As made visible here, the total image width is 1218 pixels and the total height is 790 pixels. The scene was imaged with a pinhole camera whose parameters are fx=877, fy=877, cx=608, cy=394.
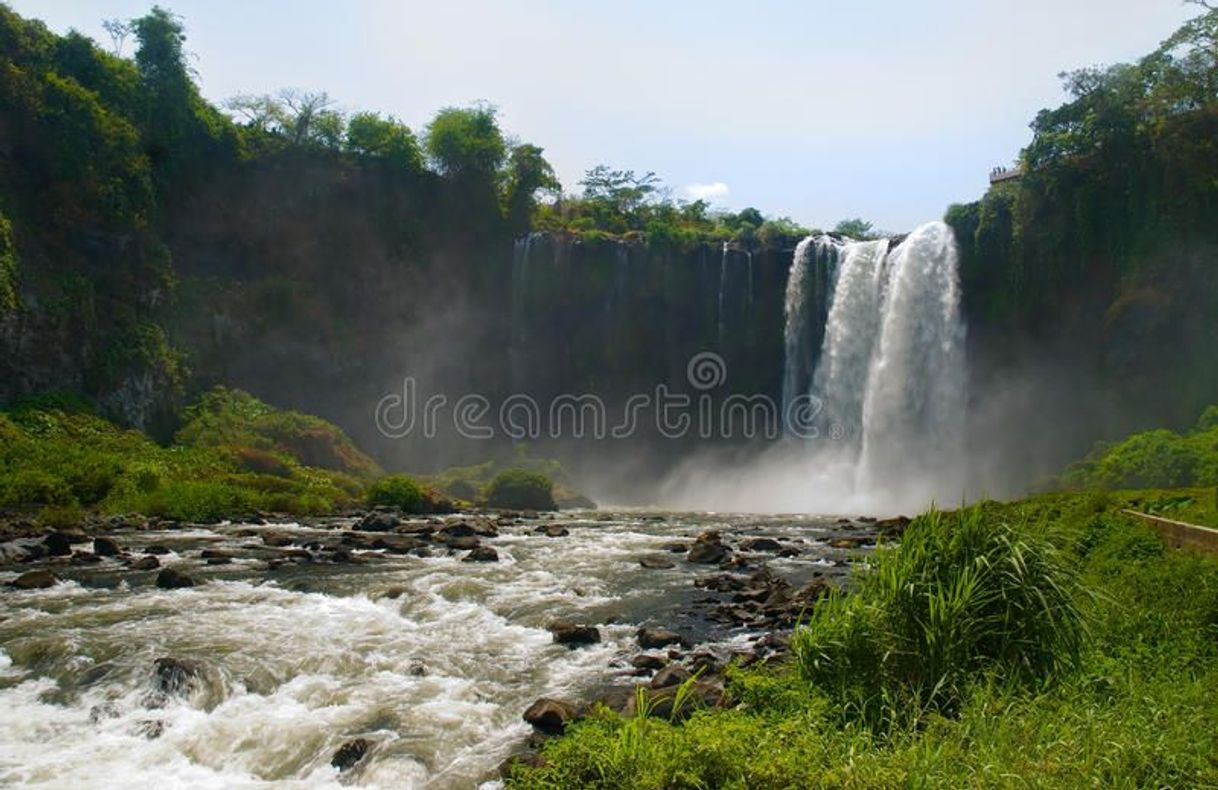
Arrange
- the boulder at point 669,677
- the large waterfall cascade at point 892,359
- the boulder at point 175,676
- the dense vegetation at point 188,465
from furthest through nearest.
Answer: the large waterfall cascade at point 892,359 < the dense vegetation at point 188,465 < the boulder at point 669,677 < the boulder at point 175,676

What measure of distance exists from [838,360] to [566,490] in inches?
577

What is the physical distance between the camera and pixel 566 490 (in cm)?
3919

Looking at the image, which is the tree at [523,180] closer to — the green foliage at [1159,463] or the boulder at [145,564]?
the green foliage at [1159,463]

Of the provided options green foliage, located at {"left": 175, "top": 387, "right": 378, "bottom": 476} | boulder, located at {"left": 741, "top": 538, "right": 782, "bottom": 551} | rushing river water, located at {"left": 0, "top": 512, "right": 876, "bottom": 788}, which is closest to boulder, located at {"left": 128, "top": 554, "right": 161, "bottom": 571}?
rushing river water, located at {"left": 0, "top": 512, "right": 876, "bottom": 788}

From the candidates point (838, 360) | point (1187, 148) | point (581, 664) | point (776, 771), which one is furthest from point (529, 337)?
point (776, 771)

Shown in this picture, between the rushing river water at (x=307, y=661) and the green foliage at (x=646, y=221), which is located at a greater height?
the green foliage at (x=646, y=221)

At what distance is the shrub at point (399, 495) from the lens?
100 feet

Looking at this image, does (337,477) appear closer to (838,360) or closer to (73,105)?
(73,105)

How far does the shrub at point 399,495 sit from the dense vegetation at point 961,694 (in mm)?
23037

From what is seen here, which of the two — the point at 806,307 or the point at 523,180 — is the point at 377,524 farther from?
the point at 523,180

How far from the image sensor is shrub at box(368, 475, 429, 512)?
100ft

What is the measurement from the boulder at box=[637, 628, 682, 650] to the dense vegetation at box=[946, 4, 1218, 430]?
1138 inches

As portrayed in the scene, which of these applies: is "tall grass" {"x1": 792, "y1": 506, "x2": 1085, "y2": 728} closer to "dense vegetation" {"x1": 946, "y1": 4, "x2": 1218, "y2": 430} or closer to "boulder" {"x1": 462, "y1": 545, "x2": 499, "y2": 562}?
"boulder" {"x1": 462, "y1": 545, "x2": 499, "y2": 562}

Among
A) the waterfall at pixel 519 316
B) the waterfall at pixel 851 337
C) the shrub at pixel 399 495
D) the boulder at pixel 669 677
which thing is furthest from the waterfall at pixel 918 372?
the boulder at pixel 669 677
